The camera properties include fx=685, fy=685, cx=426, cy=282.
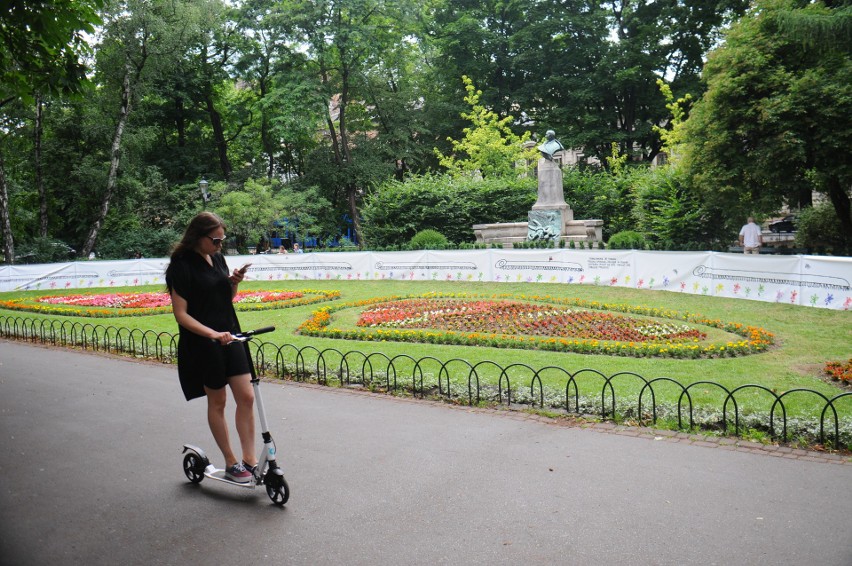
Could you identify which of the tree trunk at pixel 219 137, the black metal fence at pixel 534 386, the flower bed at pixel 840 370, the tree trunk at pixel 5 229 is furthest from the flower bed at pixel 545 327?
the tree trunk at pixel 219 137

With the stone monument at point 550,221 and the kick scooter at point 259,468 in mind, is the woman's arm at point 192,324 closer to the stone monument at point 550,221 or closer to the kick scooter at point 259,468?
the kick scooter at point 259,468

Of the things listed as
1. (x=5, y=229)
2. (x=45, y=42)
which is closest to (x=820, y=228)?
(x=45, y=42)

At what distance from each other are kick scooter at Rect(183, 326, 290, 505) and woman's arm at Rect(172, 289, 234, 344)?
90 mm

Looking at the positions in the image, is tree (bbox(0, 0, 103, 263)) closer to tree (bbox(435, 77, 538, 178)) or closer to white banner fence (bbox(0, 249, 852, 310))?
white banner fence (bbox(0, 249, 852, 310))

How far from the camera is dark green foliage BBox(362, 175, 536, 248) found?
31.9 m

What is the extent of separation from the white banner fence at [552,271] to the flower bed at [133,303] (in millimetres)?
3671

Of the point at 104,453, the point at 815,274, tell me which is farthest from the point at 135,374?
the point at 815,274

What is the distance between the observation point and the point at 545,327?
13.2 m

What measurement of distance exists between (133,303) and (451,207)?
53.0 feet

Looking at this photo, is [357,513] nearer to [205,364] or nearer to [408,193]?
[205,364]

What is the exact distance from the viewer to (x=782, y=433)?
253 inches

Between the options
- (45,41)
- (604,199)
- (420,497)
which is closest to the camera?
(420,497)

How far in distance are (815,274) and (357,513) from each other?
13374 millimetres

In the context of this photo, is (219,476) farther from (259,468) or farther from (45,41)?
(45,41)
